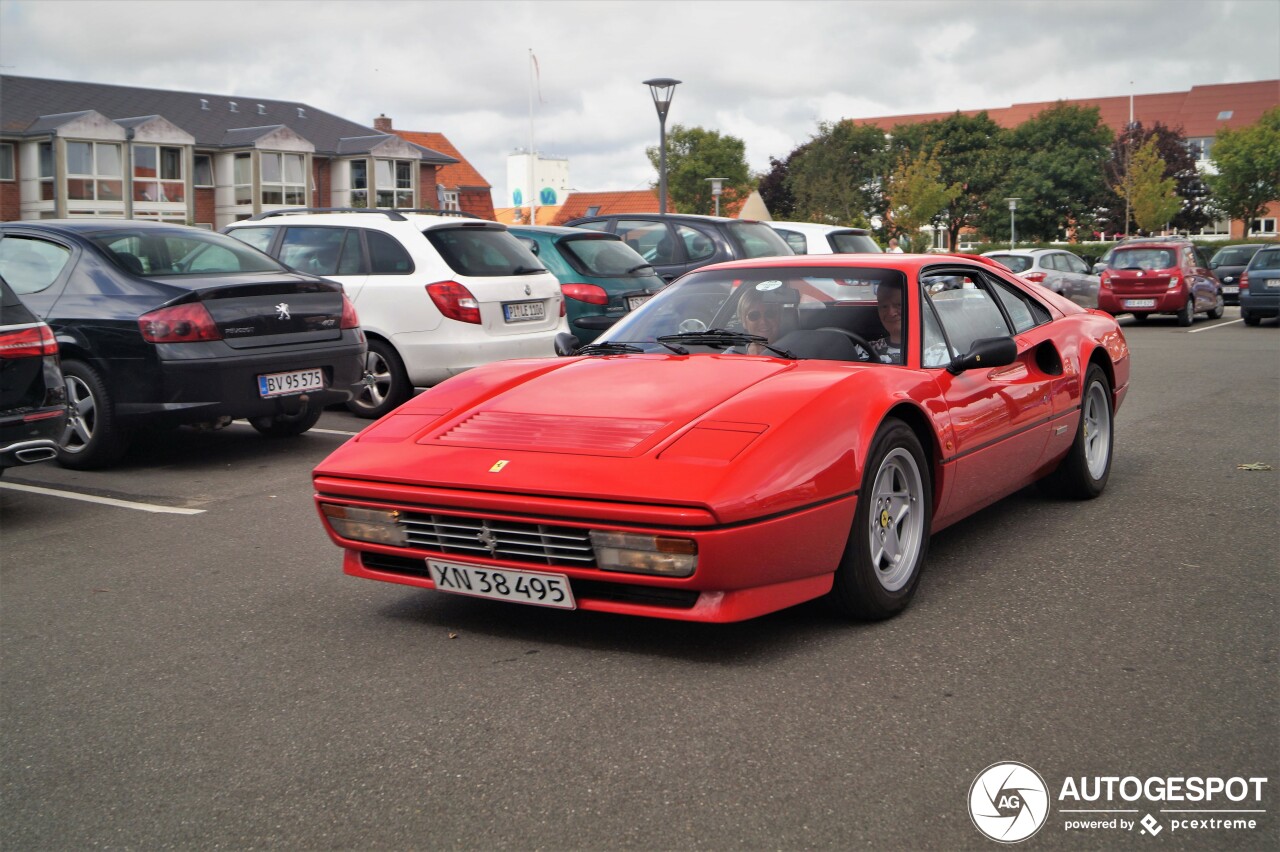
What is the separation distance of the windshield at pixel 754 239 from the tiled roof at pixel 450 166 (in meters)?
60.9

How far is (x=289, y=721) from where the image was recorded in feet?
11.1

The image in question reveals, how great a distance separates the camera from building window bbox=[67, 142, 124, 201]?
4803 centimetres

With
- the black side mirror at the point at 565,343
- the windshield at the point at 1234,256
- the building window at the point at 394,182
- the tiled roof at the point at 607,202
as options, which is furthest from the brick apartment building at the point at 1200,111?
the black side mirror at the point at 565,343

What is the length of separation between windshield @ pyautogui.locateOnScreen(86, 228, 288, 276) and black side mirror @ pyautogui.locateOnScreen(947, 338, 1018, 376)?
500 cm

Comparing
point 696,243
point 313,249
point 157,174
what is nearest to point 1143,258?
point 696,243

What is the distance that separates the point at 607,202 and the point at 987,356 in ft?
301

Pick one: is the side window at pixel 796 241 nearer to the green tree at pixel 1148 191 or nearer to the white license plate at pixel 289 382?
the white license plate at pixel 289 382

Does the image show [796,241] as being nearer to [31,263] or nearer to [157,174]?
[31,263]

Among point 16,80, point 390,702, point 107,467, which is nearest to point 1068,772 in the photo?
point 390,702

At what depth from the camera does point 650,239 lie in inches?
539

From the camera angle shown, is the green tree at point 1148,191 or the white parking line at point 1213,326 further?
the green tree at point 1148,191

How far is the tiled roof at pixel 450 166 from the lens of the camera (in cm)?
7512

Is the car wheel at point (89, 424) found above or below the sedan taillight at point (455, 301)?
below

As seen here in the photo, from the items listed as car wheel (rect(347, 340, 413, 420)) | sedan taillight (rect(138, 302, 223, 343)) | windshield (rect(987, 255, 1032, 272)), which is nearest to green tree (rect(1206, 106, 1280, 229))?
windshield (rect(987, 255, 1032, 272))
